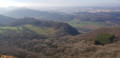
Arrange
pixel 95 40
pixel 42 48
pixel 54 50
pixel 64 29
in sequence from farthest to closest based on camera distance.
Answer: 1. pixel 64 29
2. pixel 95 40
3. pixel 42 48
4. pixel 54 50

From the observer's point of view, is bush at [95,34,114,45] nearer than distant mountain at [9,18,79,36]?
Yes

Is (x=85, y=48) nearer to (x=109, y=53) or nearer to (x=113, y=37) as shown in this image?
(x=109, y=53)

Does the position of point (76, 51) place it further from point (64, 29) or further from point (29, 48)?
point (64, 29)

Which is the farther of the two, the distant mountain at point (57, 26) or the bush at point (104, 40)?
the distant mountain at point (57, 26)

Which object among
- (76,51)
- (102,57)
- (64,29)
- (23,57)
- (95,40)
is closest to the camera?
(102,57)

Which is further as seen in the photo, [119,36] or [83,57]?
[119,36]

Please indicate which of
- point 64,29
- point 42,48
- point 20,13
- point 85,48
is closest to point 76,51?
point 85,48

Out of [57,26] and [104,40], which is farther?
[57,26]

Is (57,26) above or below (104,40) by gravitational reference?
below

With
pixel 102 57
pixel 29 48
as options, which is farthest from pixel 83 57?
pixel 29 48
